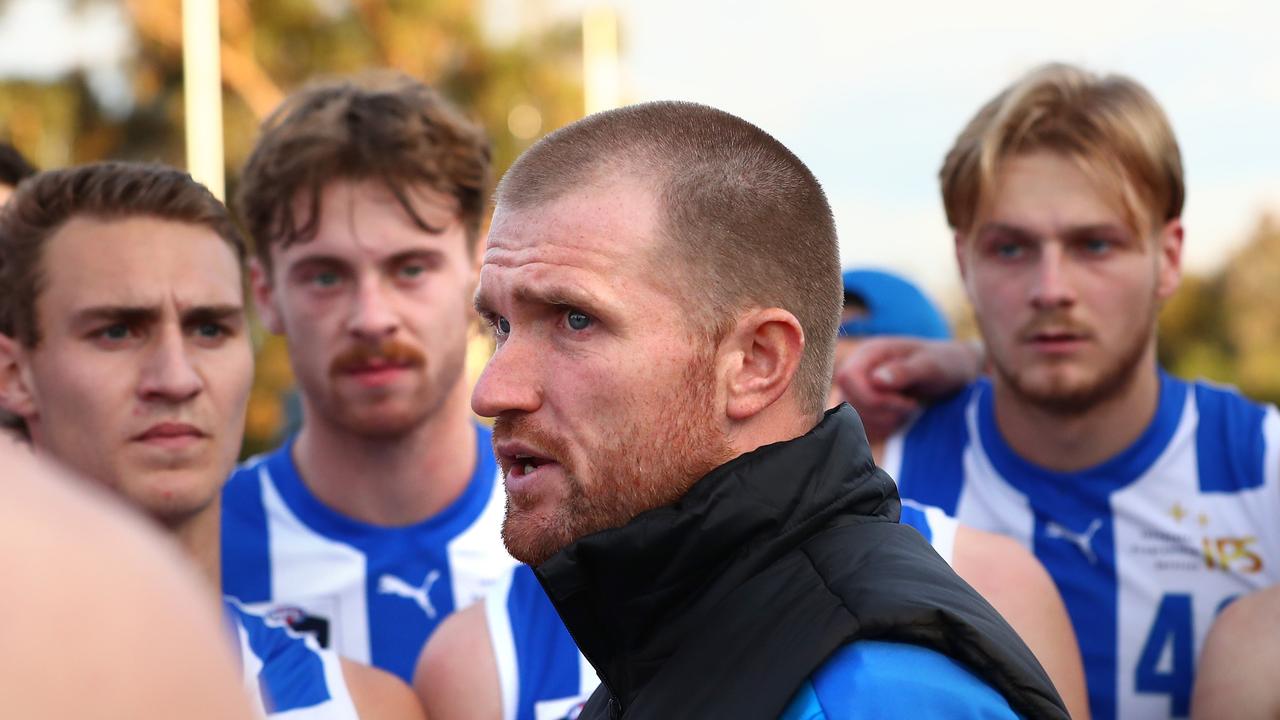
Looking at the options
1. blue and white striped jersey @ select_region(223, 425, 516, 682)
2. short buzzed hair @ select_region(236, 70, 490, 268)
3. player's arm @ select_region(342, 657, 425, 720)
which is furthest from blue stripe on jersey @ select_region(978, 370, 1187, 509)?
player's arm @ select_region(342, 657, 425, 720)

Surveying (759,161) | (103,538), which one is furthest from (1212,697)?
(103,538)

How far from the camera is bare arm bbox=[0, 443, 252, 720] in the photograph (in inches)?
24.5

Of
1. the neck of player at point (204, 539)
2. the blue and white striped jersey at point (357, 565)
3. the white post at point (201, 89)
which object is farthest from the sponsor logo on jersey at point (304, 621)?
the white post at point (201, 89)

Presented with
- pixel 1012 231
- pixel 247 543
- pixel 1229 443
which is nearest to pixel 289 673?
pixel 247 543

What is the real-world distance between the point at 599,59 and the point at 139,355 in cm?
1843

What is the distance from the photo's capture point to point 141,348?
3318mm

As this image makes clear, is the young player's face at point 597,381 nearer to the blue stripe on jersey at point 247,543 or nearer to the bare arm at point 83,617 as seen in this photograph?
the bare arm at point 83,617

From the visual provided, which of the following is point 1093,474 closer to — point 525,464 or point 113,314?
point 525,464

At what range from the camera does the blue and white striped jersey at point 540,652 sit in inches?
118

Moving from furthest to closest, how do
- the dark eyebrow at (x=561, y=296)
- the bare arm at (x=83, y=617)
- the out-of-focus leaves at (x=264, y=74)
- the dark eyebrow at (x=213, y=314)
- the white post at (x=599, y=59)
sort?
the white post at (x=599, y=59) < the out-of-focus leaves at (x=264, y=74) < the dark eyebrow at (x=213, y=314) < the dark eyebrow at (x=561, y=296) < the bare arm at (x=83, y=617)

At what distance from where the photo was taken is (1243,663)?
296 centimetres

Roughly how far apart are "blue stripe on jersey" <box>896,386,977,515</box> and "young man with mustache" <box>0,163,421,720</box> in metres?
1.78

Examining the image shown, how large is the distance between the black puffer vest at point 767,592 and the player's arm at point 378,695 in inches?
40.5

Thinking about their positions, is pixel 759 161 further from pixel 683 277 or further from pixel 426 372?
pixel 426 372
